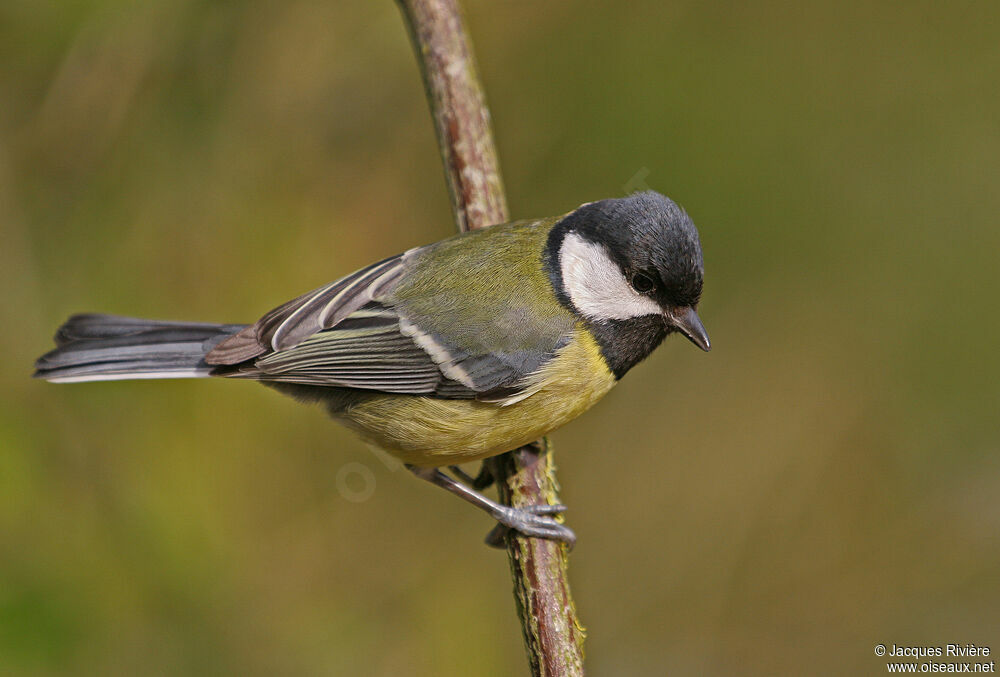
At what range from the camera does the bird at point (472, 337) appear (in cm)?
229

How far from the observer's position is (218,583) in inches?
115

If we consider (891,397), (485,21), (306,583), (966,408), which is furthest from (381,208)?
(966,408)

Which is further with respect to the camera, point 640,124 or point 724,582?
point 640,124

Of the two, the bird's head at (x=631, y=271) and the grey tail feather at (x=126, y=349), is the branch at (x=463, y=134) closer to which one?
the bird's head at (x=631, y=271)

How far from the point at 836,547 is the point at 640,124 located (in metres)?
2.04

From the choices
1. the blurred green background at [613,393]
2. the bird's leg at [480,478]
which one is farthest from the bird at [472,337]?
the blurred green background at [613,393]

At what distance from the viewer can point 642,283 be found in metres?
2.28

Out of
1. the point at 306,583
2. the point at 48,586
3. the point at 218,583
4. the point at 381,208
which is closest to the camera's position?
the point at 48,586

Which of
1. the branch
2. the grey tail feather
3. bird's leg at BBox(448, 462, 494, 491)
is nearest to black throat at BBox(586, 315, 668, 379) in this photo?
the branch

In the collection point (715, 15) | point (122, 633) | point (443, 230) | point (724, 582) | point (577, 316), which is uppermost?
point (715, 15)

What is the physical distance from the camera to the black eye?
225cm

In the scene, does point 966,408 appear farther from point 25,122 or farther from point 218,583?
point 25,122

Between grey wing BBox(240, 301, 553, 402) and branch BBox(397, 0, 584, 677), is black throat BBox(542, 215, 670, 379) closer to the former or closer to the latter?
grey wing BBox(240, 301, 553, 402)

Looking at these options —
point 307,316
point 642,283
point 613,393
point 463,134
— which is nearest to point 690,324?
point 642,283
